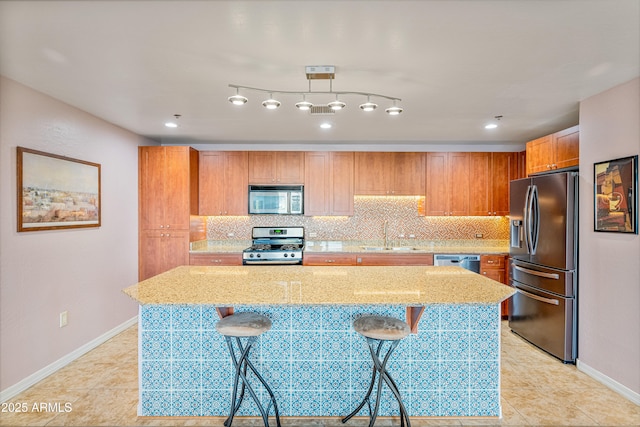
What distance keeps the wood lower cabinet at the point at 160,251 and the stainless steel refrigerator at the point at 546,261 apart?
3.98 meters

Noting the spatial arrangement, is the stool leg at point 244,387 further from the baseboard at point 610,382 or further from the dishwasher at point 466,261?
the dishwasher at point 466,261

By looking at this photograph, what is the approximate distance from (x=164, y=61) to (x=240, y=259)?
9.00ft

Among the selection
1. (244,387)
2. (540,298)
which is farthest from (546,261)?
(244,387)

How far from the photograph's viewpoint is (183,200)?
14.4 feet

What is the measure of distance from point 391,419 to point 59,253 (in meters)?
3.07

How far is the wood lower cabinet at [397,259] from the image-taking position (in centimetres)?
444

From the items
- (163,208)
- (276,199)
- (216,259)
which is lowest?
(216,259)

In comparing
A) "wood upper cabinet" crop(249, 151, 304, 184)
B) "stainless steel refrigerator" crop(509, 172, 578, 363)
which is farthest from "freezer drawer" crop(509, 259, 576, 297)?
"wood upper cabinet" crop(249, 151, 304, 184)

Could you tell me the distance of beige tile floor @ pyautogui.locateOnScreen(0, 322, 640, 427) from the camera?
2.23 m

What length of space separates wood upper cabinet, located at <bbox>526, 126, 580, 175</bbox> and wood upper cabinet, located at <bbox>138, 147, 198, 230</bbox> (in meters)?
4.14

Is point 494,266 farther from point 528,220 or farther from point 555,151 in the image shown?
point 555,151

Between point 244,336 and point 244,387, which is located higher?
point 244,336

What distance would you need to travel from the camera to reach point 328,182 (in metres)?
4.77

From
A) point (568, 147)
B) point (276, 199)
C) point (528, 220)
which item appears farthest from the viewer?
point (276, 199)
